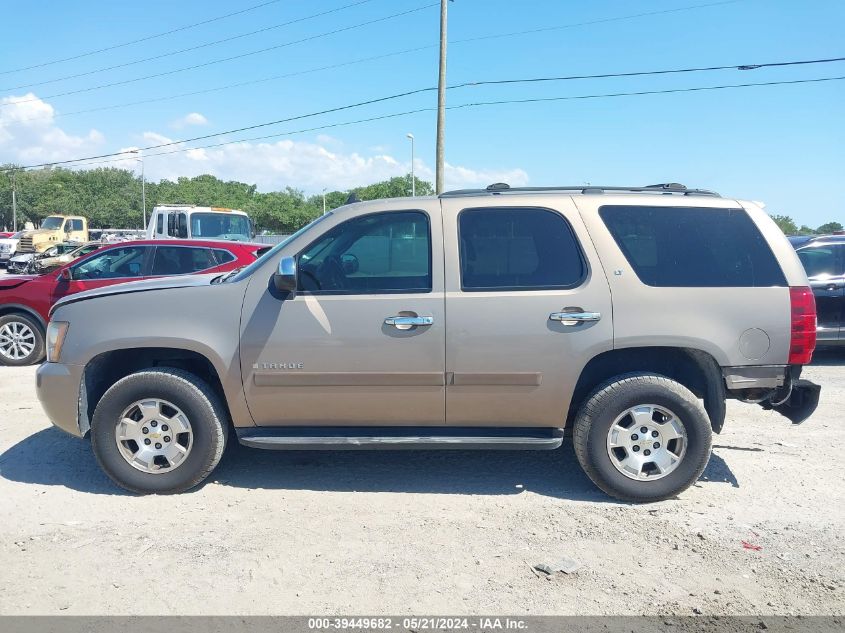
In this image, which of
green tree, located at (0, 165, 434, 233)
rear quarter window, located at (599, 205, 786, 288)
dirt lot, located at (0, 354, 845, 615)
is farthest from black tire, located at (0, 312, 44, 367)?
green tree, located at (0, 165, 434, 233)

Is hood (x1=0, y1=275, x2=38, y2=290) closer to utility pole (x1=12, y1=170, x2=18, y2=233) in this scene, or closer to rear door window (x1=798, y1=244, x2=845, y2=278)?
rear door window (x1=798, y1=244, x2=845, y2=278)

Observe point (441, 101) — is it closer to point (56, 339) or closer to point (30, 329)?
point (30, 329)

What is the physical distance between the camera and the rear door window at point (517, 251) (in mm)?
4332

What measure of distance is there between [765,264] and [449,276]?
201 centimetres

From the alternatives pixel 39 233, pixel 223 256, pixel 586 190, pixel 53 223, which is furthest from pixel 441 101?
pixel 53 223

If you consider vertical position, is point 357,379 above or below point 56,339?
below

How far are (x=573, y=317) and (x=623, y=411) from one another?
68cm

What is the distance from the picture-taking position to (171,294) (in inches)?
174

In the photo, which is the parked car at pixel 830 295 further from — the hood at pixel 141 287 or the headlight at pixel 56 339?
the headlight at pixel 56 339

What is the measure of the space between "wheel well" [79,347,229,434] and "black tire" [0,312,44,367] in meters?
5.05

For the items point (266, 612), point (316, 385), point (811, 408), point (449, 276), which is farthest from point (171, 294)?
point (811, 408)

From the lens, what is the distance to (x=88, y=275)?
8.82 m

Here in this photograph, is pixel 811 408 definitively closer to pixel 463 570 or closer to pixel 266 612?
pixel 463 570

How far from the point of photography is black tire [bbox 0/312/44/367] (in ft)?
29.2
